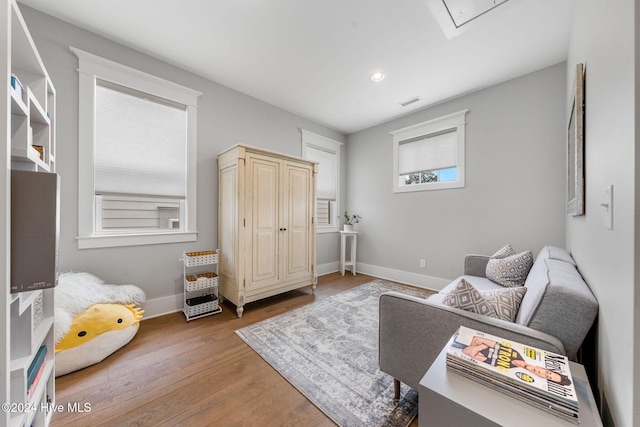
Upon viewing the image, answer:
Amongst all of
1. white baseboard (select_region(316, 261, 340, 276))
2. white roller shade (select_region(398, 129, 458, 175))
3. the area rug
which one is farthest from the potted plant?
the area rug

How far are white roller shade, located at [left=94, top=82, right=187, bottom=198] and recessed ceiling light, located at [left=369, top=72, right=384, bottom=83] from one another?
2234mm

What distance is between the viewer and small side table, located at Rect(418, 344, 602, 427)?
664 millimetres

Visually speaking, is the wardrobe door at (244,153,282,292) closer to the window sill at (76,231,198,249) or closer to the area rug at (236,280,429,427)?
the area rug at (236,280,429,427)

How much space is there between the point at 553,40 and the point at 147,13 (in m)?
3.62

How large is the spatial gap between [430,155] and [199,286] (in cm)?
356

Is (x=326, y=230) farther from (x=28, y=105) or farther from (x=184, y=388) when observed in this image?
(x=28, y=105)

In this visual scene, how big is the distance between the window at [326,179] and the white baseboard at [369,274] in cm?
77

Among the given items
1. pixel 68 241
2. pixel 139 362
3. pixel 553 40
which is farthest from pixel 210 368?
pixel 553 40

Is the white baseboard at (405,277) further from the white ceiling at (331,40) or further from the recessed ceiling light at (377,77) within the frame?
the recessed ceiling light at (377,77)

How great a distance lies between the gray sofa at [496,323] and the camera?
3.04 ft

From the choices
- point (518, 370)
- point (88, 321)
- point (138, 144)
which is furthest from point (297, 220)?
point (518, 370)

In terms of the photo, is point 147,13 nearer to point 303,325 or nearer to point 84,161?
point 84,161

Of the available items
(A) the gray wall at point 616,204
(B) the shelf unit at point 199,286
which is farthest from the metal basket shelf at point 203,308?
(A) the gray wall at point 616,204

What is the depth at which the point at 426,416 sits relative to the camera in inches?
31.1
